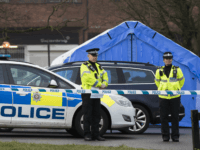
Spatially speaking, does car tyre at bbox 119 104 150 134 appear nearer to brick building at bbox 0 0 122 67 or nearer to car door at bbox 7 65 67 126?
car door at bbox 7 65 67 126

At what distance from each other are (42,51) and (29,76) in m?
21.6

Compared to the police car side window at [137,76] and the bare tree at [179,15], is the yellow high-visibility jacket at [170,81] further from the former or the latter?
the bare tree at [179,15]

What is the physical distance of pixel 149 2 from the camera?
18703 millimetres

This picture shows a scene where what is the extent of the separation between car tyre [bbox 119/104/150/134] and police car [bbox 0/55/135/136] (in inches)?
57.5

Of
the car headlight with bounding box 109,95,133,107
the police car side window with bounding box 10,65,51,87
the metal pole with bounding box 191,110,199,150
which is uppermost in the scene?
the police car side window with bounding box 10,65,51,87

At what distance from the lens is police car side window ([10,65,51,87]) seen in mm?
8562

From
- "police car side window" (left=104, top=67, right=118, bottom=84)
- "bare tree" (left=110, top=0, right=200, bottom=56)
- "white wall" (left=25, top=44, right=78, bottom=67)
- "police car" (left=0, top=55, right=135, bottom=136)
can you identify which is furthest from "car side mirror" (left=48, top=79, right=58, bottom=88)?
"white wall" (left=25, top=44, right=78, bottom=67)

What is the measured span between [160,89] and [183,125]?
163 inches

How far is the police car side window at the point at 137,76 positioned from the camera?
10.6m

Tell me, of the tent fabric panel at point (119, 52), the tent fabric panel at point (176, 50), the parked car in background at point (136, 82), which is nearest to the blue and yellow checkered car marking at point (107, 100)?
the parked car in background at point (136, 82)

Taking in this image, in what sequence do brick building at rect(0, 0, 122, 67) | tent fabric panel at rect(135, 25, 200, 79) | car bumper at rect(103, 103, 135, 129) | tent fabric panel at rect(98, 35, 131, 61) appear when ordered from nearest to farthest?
car bumper at rect(103, 103, 135, 129)
tent fabric panel at rect(135, 25, 200, 79)
tent fabric panel at rect(98, 35, 131, 61)
brick building at rect(0, 0, 122, 67)

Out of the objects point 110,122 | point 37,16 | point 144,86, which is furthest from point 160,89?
point 37,16

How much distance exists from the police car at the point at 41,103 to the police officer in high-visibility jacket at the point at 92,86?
43 cm

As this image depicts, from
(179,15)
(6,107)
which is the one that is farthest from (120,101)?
(179,15)
